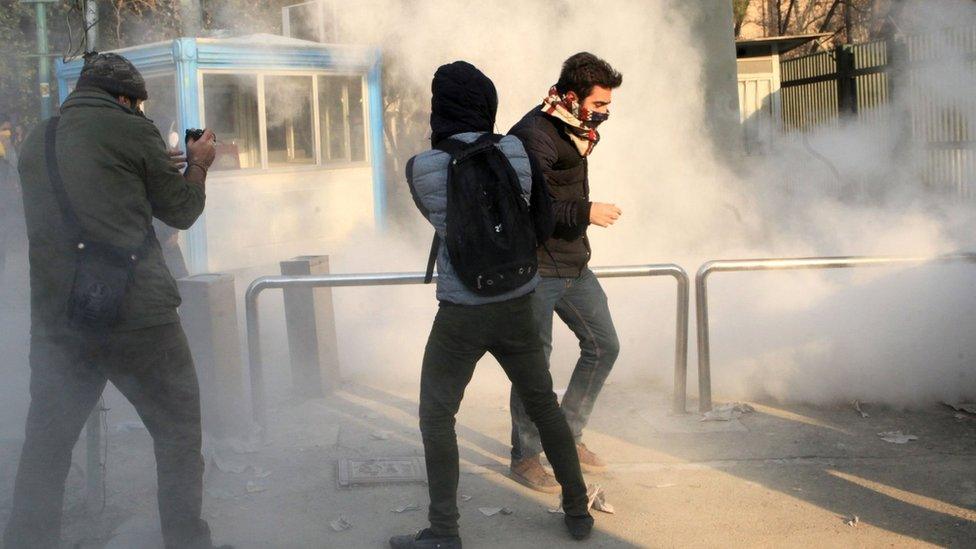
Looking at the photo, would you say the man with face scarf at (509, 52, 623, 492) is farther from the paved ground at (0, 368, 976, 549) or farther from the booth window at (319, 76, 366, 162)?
the booth window at (319, 76, 366, 162)

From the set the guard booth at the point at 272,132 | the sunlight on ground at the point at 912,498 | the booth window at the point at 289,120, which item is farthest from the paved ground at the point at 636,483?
the booth window at the point at 289,120

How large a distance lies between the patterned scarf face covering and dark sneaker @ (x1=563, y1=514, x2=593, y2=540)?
4.42ft

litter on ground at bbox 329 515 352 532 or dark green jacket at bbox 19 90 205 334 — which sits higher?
dark green jacket at bbox 19 90 205 334

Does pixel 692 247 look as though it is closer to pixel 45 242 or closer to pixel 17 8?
pixel 45 242

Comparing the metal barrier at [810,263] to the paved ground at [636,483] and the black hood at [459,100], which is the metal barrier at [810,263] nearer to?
the paved ground at [636,483]

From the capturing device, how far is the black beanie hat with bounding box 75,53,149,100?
10.4ft

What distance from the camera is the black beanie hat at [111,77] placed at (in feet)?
10.4

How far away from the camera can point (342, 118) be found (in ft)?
35.9

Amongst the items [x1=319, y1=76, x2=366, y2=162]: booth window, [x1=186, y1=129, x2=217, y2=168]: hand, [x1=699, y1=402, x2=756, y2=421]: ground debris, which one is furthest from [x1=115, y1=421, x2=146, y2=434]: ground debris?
[x1=319, y1=76, x2=366, y2=162]: booth window

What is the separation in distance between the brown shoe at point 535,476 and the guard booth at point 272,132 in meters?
5.99

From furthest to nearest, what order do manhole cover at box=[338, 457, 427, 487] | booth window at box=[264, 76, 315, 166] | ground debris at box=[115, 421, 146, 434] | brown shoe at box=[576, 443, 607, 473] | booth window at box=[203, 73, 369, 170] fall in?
booth window at box=[264, 76, 315, 166] < booth window at box=[203, 73, 369, 170] < ground debris at box=[115, 421, 146, 434] < brown shoe at box=[576, 443, 607, 473] < manhole cover at box=[338, 457, 427, 487]

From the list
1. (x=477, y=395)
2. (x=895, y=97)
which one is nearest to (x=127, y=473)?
(x=477, y=395)

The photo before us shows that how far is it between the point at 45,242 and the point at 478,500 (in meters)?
1.82

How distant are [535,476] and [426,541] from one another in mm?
717
